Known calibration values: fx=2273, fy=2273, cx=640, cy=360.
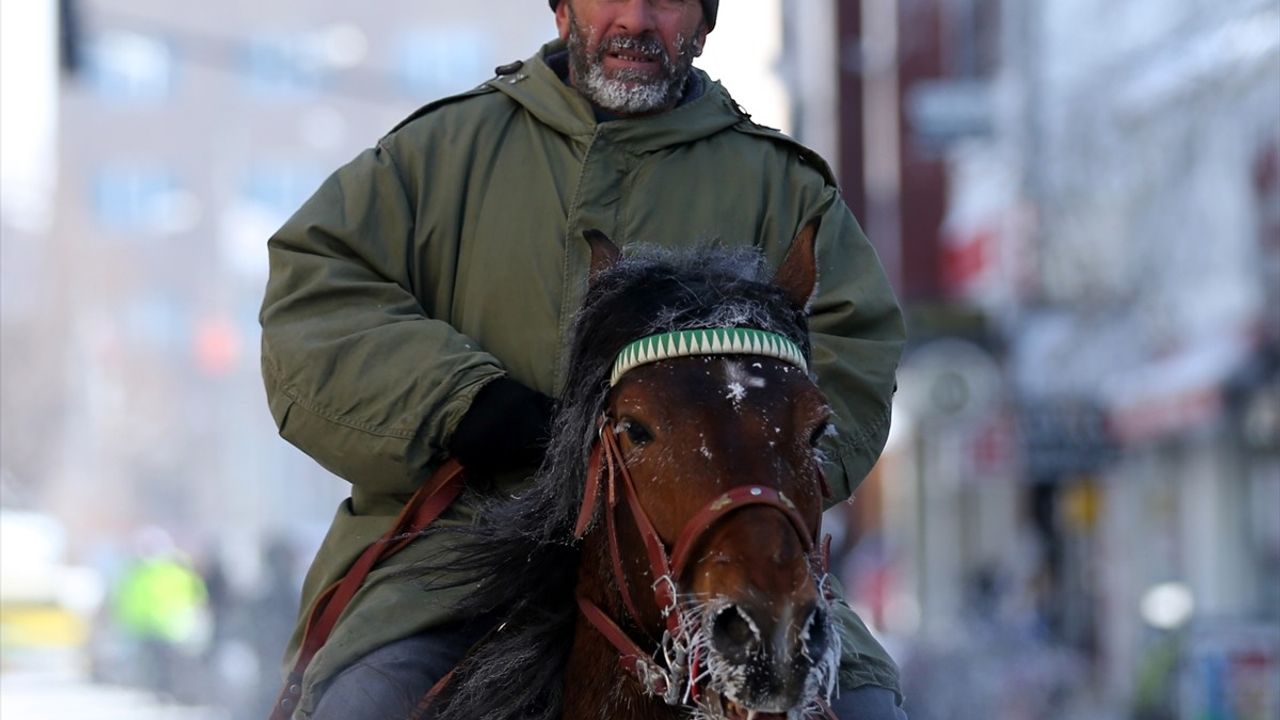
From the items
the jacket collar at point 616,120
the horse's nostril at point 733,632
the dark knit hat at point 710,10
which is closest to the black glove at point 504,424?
the jacket collar at point 616,120

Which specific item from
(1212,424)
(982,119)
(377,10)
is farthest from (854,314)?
(377,10)

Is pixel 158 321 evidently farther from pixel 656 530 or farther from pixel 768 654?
pixel 768 654

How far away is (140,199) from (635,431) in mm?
79316

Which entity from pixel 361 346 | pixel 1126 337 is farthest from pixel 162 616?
pixel 361 346

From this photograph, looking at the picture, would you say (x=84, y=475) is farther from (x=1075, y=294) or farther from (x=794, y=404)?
(x=794, y=404)

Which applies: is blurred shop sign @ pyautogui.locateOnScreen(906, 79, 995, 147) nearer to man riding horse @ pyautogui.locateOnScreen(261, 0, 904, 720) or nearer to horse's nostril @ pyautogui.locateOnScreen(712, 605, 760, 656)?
man riding horse @ pyautogui.locateOnScreen(261, 0, 904, 720)

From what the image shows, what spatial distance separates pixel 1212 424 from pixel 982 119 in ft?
22.1

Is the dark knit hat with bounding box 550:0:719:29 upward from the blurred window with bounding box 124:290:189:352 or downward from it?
upward

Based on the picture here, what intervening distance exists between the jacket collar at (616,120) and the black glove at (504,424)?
2.34ft

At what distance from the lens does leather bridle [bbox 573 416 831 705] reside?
3.45 metres

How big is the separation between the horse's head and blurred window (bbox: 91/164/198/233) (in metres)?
74.5

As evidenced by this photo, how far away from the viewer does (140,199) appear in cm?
8075

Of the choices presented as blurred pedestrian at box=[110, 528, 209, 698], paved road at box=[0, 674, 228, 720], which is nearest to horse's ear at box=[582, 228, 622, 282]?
paved road at box=[0, 674, 228, 720]

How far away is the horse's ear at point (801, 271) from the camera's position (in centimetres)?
396
